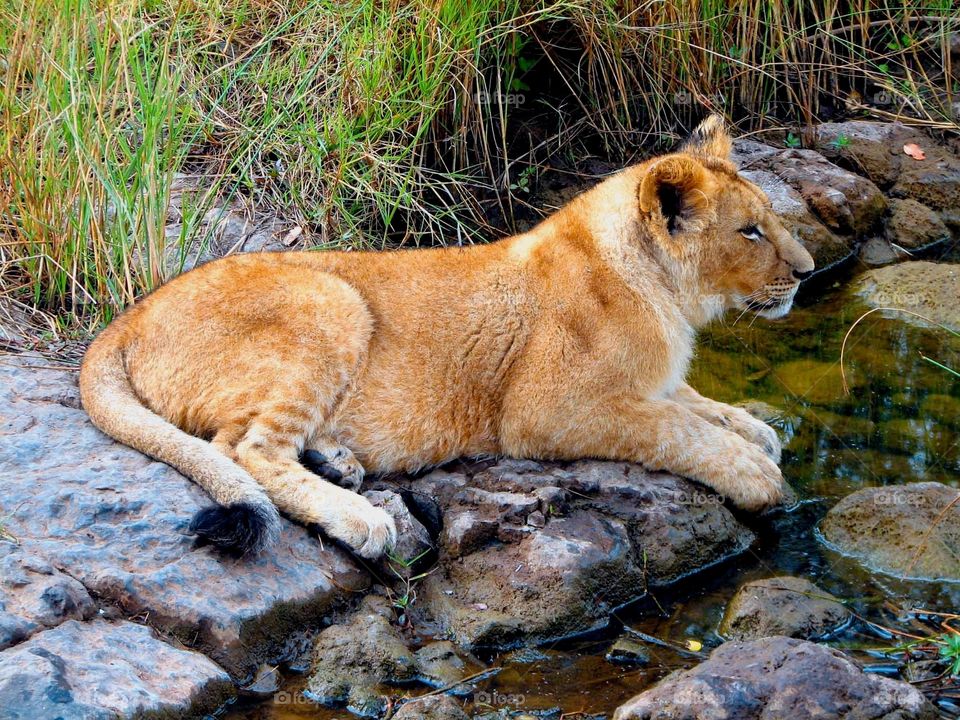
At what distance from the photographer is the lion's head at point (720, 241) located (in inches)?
231

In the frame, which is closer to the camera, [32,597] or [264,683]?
[32,597]

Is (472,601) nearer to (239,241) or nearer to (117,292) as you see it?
(117,292)

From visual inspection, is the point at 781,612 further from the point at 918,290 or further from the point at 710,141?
the point at 918,290

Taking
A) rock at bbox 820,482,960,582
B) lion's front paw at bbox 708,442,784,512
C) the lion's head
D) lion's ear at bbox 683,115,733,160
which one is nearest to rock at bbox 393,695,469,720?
lion's front paw at bbox 708,442,784,512

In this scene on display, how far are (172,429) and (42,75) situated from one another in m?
3.18

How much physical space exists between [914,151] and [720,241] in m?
4.71

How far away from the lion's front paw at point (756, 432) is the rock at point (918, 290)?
2272 mm

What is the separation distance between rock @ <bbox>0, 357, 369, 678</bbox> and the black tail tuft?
0.42 feet

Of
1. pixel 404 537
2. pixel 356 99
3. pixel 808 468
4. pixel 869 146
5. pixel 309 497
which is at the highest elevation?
pixel 356 99

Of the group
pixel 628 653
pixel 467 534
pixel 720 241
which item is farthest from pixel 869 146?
pixel 628 653

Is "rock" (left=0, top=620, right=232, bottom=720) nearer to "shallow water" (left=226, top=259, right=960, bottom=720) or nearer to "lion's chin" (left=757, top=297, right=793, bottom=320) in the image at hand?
"shallow water" (left=226, top=259, right=960, bottom=720)

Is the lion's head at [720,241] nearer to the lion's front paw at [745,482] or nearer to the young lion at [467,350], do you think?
the young lion at [467,350]

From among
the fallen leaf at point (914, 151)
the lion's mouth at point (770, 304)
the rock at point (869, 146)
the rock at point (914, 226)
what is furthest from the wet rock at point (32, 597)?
the fallen leaf at point (914, 151)

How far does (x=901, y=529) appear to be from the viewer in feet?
17.6
